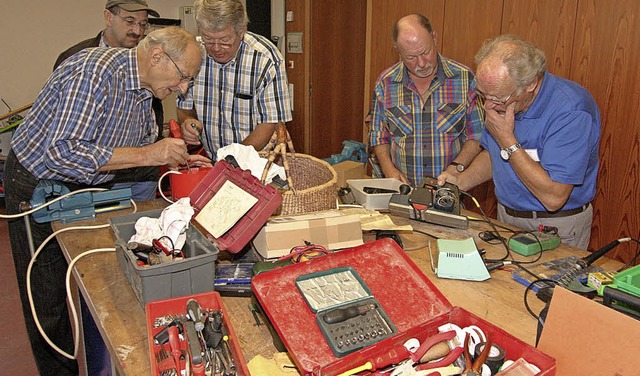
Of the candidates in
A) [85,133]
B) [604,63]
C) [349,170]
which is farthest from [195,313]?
[349,170]

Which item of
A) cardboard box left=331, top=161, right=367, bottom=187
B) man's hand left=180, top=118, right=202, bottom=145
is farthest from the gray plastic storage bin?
cardboard box left=331, top=161, right=367, bottom=187

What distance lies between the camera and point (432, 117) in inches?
96.3

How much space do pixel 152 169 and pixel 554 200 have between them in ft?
5.22

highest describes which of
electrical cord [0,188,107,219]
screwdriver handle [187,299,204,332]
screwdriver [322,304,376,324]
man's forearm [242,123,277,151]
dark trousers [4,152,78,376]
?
man's forearm [242,123,277,151]

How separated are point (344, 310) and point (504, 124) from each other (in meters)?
1.10

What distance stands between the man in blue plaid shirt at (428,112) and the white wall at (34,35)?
360cm

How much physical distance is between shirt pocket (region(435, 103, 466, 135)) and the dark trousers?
69.6 inches

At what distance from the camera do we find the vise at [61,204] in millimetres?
1785

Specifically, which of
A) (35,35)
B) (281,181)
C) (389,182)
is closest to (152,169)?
(281,181)

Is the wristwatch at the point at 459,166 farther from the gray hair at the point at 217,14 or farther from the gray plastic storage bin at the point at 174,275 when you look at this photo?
the gray plastic storage bin at the point at 174,275

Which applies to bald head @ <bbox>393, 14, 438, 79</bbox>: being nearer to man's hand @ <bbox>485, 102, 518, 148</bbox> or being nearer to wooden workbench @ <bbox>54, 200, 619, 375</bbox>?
man's hand @ <bbox>485, 102, 518, 148</bbox>

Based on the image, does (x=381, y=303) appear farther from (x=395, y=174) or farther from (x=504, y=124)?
(x=395, y=174)

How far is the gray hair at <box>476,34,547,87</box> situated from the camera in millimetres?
1713

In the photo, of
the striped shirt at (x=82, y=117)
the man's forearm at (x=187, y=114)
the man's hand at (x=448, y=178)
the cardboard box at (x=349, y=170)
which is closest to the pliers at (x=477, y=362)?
the man's hand at (x=448, y=178)
